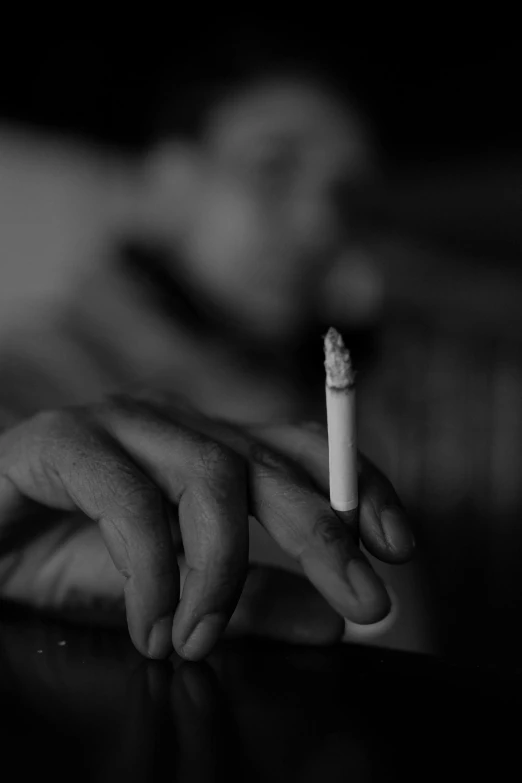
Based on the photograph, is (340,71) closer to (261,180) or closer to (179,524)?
(261,180)

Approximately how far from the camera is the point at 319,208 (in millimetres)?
726

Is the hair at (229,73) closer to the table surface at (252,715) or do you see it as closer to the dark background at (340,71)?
the dark background at (340,71)

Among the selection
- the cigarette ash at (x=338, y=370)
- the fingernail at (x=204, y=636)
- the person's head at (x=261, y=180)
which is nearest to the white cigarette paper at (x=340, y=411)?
the cigarette ash at (x=338, y=370)

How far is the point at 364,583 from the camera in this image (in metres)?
0.47

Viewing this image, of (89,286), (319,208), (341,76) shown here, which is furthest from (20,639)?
(341,76)

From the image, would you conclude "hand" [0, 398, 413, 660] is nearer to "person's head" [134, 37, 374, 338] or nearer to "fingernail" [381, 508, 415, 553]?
"fingernail" [381, 508, 415, 553]

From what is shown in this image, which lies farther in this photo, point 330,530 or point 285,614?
point 285,614

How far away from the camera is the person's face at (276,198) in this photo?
72 centimetres

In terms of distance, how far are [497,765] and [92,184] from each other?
604mm

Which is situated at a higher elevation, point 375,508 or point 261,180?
point 261,180

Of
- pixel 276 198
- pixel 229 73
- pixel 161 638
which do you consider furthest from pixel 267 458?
pixel 229 73

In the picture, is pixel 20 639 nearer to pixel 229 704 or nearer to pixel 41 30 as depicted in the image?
pixel 229 704

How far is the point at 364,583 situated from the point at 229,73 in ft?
1.65

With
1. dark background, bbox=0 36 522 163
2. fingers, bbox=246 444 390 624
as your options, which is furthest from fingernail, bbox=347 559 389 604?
dark background, bbox=0 36 522 163
